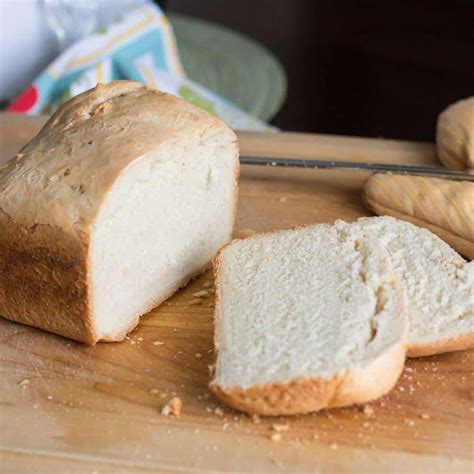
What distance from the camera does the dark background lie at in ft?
18.0

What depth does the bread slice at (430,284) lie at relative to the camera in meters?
2.68

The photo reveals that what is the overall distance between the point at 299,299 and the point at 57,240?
766 mm

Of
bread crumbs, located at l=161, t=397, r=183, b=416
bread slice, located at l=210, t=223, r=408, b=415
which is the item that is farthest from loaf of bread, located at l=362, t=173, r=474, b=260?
bread crumbs, located at l=161, t=397, r=183, b=416

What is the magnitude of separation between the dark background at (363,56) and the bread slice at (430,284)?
231 centimetres

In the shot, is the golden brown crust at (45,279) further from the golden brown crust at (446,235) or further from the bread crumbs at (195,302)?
the golden brown crust at (446,235)

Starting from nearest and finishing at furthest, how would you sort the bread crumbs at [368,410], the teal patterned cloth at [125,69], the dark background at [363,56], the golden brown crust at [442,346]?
the bread crumbs at [368,410]
the golden brown crust at [442,346]
the teal patterned cloth at [125,69]
the dark background at [363,56]

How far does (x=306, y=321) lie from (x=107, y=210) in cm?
70

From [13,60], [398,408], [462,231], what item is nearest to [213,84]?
[13,60]

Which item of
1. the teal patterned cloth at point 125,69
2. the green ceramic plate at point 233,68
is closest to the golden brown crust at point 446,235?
the teal patterned cloth at point 125,69

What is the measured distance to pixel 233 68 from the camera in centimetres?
522

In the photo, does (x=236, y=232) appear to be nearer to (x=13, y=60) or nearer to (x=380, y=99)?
(x=13, y=60)

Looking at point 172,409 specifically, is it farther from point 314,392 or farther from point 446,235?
point 446,235

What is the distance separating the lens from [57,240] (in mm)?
2672

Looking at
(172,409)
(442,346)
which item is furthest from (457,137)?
(172,409)
